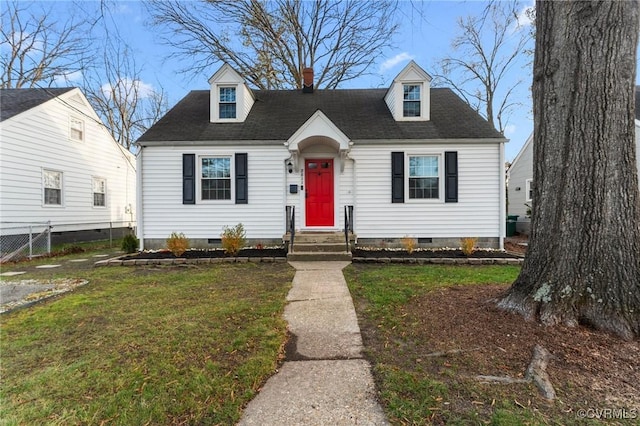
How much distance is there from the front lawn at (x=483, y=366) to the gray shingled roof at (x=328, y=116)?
6.70 m

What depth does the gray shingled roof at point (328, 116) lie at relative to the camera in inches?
372

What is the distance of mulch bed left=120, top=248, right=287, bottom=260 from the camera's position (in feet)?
26.5

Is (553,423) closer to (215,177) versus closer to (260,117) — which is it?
(215,177)

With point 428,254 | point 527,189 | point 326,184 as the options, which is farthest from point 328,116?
point 527,189

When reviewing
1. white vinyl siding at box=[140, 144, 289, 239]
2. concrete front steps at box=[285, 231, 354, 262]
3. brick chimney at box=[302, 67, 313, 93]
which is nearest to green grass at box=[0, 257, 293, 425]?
concrete front steps at box=[285, 231, 354, 262]

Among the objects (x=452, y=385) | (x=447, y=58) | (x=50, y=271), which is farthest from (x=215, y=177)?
(x=447, y=58)

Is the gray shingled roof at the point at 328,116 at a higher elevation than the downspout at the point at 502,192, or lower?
higher

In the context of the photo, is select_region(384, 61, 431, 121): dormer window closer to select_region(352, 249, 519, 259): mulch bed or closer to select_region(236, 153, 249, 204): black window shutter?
select_region(352, 249, 519, 259): mulch bed

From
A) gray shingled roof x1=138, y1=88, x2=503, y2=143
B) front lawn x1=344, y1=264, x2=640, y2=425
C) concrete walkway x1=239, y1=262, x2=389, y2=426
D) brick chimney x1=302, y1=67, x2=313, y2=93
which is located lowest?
concrete walkway x1=239, y1=262, x2=389, y2=426

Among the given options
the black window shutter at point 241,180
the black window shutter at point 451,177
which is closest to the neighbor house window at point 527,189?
the black window shutter at point 451,177

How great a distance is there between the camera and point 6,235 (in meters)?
9.49

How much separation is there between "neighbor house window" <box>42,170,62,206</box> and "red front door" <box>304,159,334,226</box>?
31.0ft

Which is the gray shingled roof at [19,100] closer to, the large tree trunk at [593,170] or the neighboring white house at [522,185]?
the large tree trunk at [593,170]

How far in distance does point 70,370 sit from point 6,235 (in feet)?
33.8
